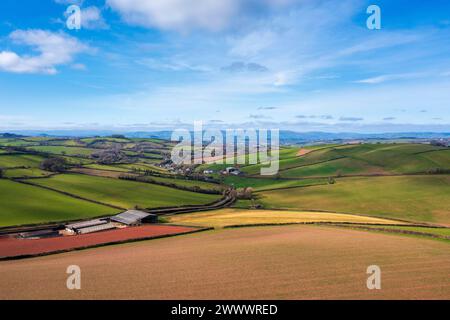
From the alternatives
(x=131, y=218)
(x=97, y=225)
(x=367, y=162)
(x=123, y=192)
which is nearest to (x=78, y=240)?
(x=97, y=225)

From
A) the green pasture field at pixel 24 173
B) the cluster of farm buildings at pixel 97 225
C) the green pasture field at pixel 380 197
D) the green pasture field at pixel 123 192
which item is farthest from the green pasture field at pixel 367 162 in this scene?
the cluster of farm buildings at pixel 97 225

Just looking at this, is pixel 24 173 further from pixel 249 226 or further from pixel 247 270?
pixel 247 270

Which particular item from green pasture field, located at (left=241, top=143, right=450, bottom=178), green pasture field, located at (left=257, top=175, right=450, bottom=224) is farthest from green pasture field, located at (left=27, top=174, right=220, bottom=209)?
green pasture field, located at (left=241, top=143, right=450, bottom=178)

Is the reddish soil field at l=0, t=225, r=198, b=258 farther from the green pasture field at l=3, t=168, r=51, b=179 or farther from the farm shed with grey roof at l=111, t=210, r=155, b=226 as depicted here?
the green pasture field at l=3, t=168, r=51, b=179
